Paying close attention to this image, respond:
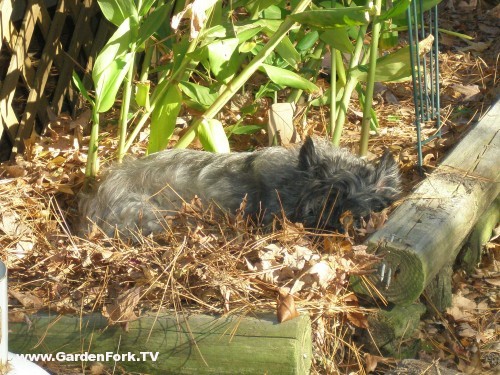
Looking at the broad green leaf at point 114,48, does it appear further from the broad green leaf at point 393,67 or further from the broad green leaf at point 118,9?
the broad green leaf at point 393,67

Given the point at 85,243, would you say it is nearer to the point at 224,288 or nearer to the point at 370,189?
the point at 224,288

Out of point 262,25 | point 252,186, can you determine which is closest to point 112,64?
point 262,25

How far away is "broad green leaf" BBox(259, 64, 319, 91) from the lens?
5.61 m

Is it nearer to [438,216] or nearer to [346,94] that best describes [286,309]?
[438,216]

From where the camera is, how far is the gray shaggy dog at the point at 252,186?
15.9ft

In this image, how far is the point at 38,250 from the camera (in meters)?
4.70

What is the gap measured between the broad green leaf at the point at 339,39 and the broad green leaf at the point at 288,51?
0.20 m

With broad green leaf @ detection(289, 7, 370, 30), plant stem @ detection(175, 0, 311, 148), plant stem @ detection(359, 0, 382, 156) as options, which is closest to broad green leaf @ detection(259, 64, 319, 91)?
plant stem @ detection(175, 0, 311, 148)

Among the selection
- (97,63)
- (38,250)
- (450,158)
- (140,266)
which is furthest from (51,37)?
(450,158)

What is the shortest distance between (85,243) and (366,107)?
1.91m

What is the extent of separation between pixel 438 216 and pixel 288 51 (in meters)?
1.68

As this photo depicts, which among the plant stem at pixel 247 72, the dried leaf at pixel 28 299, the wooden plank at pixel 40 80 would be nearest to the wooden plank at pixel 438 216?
the plant stem at pixel 247 72

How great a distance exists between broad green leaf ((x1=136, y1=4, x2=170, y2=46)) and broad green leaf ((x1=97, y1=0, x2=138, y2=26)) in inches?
4.4

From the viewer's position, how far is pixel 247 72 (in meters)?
5.34
